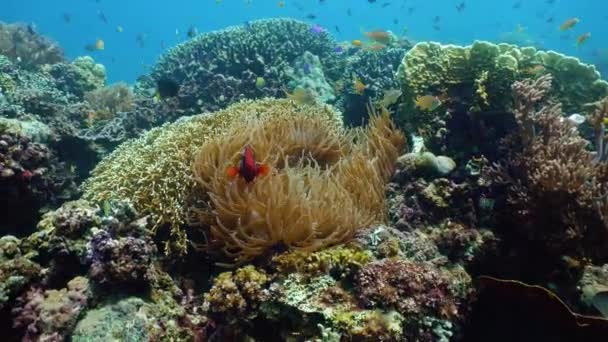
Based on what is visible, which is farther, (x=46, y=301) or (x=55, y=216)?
(x=55, y=216)

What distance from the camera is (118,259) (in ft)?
10.9

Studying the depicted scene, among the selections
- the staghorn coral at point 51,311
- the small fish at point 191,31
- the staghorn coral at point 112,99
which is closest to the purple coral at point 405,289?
the staghorn coral at point 51,311

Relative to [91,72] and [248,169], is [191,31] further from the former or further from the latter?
[248,169]

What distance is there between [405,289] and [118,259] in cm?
218

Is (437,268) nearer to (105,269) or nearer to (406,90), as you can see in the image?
(105,269)

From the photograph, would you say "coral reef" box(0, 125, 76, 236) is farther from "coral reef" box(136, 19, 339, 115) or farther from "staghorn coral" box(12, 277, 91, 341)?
"coral reef" box(136, 19, 339, 115)

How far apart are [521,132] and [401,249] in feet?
6.56

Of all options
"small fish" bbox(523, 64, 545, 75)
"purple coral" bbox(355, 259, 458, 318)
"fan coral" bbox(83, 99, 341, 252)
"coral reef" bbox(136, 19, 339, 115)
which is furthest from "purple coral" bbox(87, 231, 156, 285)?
"coral reef" bbox(136, 19, 339, 115)

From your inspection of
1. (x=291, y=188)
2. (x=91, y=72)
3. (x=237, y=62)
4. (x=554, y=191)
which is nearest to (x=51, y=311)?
(x=291, y=188)

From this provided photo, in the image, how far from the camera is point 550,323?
3.06 meters

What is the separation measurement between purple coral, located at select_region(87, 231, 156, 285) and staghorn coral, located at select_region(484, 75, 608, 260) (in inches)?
129

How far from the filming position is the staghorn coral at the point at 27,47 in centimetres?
1489

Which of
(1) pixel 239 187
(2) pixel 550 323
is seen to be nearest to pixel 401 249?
(2) pixel 550 323

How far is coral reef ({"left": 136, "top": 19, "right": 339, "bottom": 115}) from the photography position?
10.1 metres
